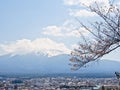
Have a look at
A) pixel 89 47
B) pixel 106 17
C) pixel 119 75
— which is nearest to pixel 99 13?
pixel 106 17

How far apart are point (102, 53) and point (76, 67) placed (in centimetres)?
72

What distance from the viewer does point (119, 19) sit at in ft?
29.8

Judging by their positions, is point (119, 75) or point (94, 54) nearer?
point (94, 54)

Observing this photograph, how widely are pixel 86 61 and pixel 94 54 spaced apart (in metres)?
0.23

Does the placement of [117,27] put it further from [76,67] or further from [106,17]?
[76,67]

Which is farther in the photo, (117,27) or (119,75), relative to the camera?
(119,75)

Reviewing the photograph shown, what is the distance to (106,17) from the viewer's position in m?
9.23

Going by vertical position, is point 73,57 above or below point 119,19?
below

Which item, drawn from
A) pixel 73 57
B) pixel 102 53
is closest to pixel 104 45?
pixel 102 53

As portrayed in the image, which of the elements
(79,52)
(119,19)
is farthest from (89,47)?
(119,19)

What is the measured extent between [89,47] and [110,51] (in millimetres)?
469

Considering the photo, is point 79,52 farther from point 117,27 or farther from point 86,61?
point 117,27

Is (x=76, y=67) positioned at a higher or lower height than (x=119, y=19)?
lower

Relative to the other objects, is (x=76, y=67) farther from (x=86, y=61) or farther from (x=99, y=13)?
(x=99, y=13)
